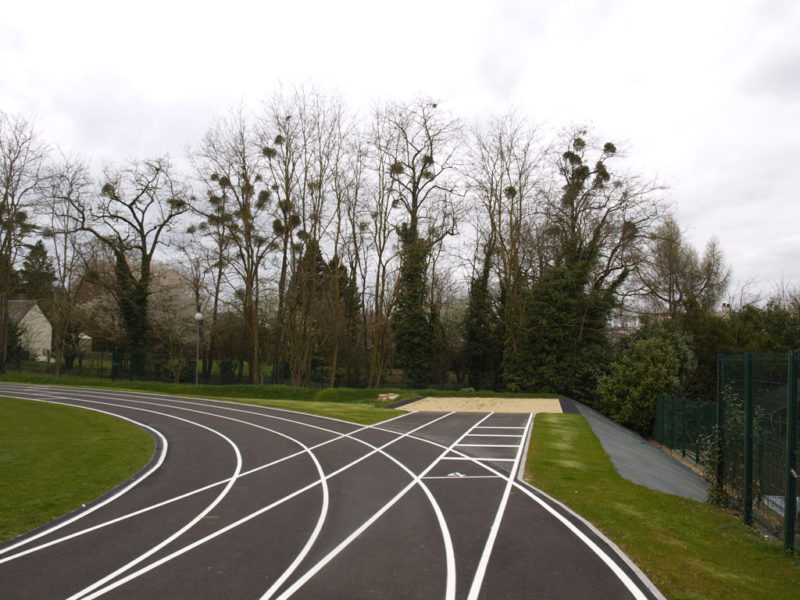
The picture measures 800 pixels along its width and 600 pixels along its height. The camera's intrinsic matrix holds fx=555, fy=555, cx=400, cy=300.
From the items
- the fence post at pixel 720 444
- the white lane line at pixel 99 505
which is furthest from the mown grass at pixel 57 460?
the fence post at pixel 720 444

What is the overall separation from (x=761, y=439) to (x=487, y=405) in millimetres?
19495

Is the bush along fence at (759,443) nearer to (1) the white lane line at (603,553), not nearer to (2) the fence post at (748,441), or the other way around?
(2) the fence post at (748,441)

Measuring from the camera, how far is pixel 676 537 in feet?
26.4

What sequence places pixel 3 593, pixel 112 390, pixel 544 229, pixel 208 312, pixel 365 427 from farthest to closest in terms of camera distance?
pixel 208 312 → pixel 544 229 → pixel 112 390 → pixel 365 427 → pixel 3 593

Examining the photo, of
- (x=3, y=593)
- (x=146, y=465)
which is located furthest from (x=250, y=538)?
(x=146, y=465)

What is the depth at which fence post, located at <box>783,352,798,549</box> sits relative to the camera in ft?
24.9

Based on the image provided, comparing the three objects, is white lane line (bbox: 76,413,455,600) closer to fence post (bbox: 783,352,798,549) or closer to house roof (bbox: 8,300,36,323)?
fence post (bbox: 783,352,798,549)

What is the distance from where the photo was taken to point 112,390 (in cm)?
3438

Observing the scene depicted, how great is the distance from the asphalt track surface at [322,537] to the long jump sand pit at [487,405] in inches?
450

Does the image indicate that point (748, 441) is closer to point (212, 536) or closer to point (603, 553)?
point (603, 553)

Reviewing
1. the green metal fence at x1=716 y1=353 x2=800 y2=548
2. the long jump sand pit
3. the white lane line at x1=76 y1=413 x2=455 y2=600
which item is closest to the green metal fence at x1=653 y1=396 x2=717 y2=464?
the long jump sand pit

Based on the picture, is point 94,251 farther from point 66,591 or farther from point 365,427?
point 66,591

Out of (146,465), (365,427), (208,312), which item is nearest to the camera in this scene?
(146,465)

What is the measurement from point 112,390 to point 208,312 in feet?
44.3
